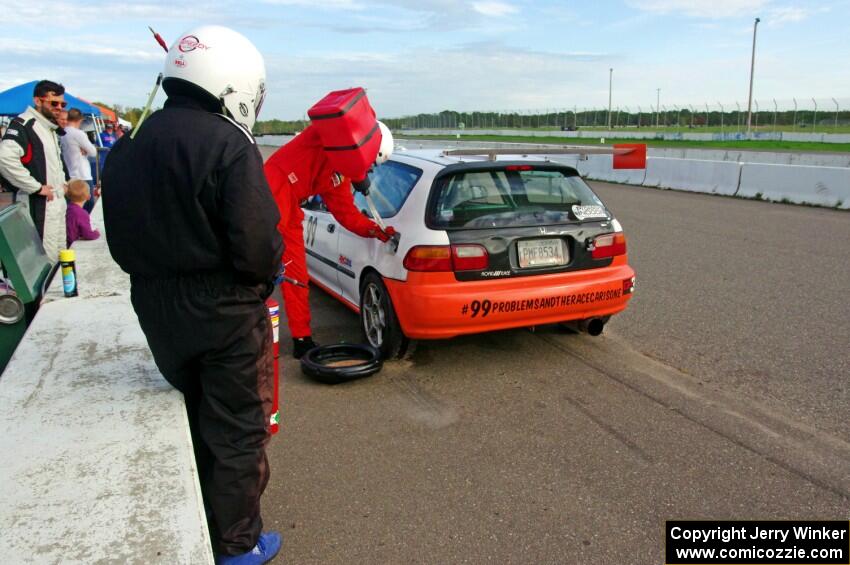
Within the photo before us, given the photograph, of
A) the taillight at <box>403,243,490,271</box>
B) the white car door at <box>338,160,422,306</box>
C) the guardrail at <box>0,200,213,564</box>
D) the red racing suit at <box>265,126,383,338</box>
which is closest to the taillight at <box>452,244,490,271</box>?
the taillight at <box>403,243,490,271</box>

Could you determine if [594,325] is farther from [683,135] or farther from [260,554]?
[683,135]

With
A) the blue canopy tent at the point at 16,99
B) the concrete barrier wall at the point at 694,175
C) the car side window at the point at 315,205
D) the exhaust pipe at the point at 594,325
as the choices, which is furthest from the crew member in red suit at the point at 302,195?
the blue canopy tent at the point at 16,99

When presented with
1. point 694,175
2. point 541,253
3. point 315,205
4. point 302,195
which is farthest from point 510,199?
point 694,175

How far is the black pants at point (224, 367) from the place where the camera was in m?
2.43

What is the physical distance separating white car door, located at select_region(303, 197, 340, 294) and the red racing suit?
2.52 feet

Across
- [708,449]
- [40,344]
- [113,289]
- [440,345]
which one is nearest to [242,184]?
[40,344]

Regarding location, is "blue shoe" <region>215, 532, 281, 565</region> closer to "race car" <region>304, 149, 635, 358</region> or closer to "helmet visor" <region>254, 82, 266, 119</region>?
"helmet visor" <region>254, 82, 266, 119</region>

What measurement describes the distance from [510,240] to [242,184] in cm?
267

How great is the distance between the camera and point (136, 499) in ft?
7.56

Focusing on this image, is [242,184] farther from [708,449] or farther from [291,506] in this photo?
[708,449]

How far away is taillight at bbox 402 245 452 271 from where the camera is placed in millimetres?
4520

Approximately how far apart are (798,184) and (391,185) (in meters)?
11.6

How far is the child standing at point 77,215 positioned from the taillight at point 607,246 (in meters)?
5.86

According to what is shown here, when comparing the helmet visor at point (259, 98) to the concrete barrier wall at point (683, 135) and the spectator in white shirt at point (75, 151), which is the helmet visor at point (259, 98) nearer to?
the spectator in white shirt at point (75, 151)
